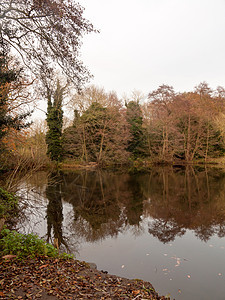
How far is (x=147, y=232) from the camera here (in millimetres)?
7695

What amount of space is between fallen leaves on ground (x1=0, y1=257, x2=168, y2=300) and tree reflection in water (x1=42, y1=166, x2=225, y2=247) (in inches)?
96.4

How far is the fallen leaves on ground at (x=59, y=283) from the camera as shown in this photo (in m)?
3.35

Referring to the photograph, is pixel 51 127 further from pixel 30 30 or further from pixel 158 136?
pixel 30 30

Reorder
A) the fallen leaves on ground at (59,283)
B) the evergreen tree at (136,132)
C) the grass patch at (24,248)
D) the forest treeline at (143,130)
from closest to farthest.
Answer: the fallen leaves on ground at (59,283) < the grass patch at (24,248) < the forest treeline at (143,130) < the evergreen tree at (136,132)

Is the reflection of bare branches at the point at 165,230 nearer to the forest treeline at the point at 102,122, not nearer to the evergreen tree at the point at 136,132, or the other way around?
the forest treeline at the point at 102,122

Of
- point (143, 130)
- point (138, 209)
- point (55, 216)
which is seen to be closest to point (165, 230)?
point (138, 209)

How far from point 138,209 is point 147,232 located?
2.40m

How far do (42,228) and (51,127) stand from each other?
21.1m

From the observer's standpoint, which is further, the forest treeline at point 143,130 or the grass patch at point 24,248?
the forest treeline at point 143,130

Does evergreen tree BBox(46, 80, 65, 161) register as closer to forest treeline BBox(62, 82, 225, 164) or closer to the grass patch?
forest treeline BBox(62, 82, 225, 164)

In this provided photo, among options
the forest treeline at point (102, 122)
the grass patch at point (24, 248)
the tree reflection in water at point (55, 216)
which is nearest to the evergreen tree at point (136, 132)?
the forest treeline at point (102, 122)

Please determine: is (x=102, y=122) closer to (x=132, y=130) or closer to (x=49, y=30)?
(x=132, y=130)

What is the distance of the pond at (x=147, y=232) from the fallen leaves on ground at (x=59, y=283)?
76cm

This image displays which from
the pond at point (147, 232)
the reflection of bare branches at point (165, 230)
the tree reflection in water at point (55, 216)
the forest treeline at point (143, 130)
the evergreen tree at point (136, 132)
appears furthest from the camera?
the evergreen tree at point (136, 132)
